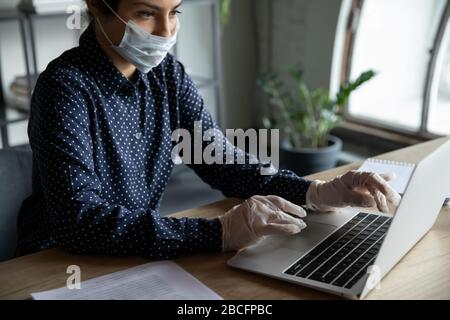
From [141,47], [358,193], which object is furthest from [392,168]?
[141,47]

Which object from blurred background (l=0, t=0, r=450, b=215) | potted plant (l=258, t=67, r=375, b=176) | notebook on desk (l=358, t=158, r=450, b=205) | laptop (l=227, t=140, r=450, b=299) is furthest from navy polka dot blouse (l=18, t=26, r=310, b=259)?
potted plant (l=258, t=67, r=375, b=176)

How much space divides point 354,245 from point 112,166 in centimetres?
58

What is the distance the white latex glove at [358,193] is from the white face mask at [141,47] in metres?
0.51

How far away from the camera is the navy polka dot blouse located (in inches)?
43.3

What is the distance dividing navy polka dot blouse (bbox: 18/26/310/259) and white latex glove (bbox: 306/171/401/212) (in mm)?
85

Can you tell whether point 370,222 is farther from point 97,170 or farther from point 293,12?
point 293,12

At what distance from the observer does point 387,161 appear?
5.38ft

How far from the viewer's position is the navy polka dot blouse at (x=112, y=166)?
1.10 metres

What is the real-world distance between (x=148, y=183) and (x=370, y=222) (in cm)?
55

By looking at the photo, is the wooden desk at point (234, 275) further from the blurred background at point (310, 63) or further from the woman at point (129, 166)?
the blurred background at point (310, 63)

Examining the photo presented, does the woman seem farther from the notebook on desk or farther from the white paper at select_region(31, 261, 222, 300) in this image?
the notebook on desk

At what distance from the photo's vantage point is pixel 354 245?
1.10 metres

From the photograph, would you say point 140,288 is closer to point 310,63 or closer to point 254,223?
point 254,223

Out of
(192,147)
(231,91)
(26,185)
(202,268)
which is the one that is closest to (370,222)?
(202,268)
